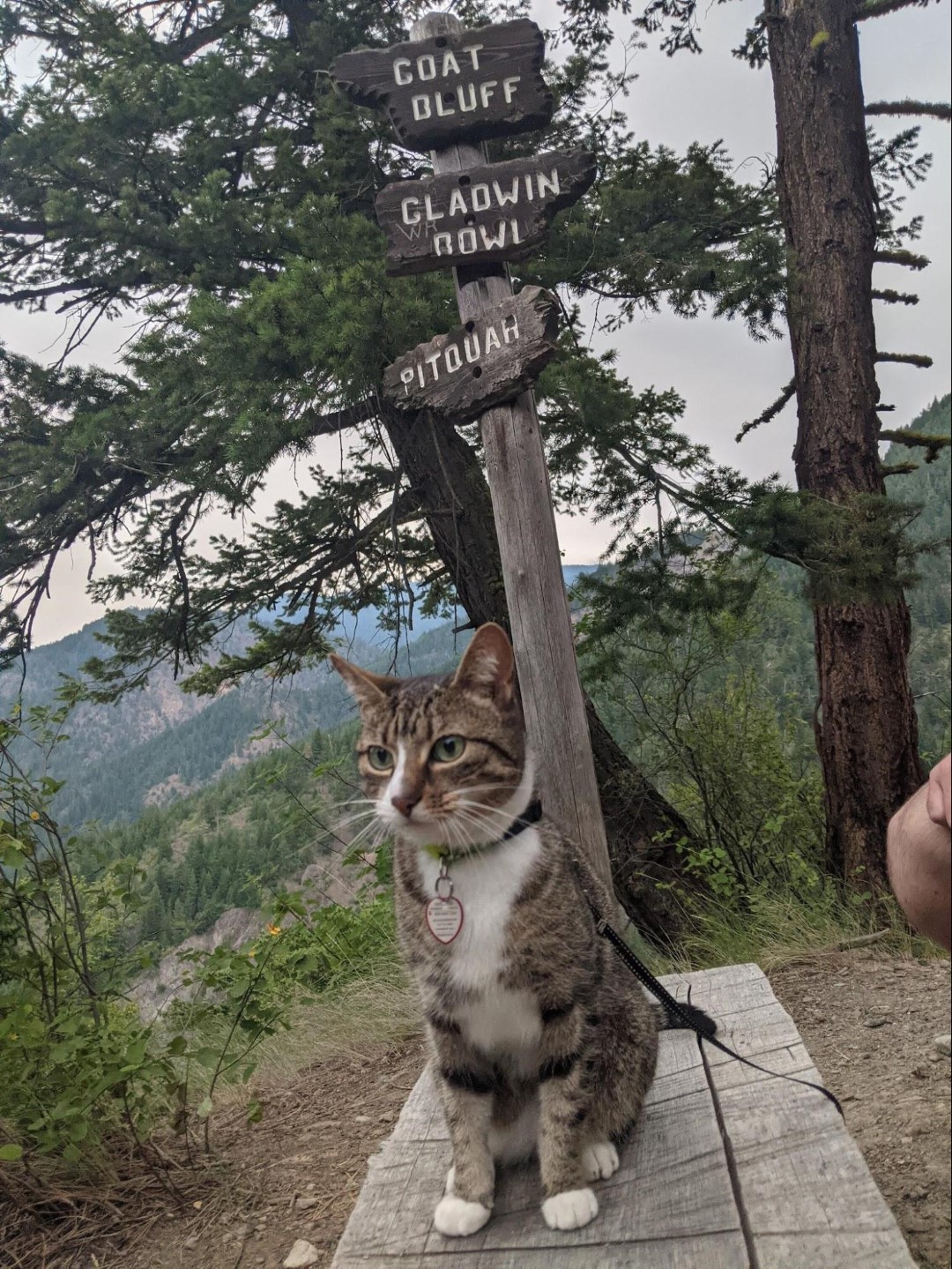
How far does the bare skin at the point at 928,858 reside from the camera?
0.70 metres

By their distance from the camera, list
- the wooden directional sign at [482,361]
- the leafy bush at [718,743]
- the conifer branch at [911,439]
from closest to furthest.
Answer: the wooden directional sign at [482,361] < the conifer branch at [911,439] < the leafy bush at [718,743]

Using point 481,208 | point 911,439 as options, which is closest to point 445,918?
point 481,208

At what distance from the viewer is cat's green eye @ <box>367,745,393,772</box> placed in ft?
5.28

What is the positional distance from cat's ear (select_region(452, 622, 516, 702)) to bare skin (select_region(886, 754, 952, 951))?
2.87 feet

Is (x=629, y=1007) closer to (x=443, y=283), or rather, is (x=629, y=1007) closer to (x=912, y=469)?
(x=443, y=283)

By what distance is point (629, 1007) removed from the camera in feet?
6.05

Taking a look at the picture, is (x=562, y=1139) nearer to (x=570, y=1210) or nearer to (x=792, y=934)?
(x=570, y=1210)

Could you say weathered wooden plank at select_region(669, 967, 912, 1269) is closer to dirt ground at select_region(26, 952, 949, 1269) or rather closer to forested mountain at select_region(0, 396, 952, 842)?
dirt ground at select_region(26, 952, 949, 1269)

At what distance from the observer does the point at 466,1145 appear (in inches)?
63.9

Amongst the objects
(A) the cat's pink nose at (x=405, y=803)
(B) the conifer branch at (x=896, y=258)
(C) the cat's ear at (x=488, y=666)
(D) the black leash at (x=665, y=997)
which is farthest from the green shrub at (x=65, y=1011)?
(B) the conifer branch at (x=896, y=258)

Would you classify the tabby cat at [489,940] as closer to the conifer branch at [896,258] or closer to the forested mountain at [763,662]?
the forested mountain at [763,662]

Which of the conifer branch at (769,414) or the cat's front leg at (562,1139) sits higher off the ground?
the conifer branch at (769,414)

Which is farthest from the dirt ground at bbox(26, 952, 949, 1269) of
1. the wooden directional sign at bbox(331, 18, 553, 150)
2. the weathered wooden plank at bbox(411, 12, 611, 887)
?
the wooden directional sign at bbox(331, 18, 553, 150)

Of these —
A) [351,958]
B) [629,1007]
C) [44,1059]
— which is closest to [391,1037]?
[351,958]
